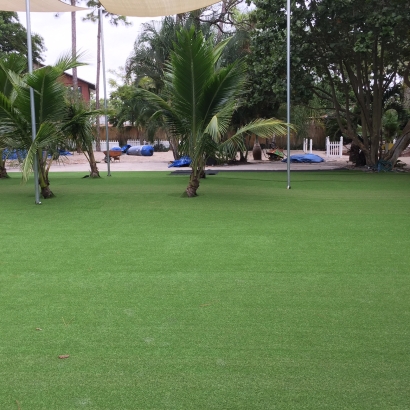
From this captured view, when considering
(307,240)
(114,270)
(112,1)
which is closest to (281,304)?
(114,270)

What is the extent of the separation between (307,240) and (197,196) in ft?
14.8

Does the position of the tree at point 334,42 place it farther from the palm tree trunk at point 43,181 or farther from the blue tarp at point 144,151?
the blue tarp at point 144,151

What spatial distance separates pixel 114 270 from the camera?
479 cm

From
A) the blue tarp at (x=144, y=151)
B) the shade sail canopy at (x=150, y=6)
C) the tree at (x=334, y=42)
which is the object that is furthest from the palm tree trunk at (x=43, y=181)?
the blue tarp at (x=144, y=151)

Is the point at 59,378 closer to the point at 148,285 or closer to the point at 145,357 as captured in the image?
the point at 145,357

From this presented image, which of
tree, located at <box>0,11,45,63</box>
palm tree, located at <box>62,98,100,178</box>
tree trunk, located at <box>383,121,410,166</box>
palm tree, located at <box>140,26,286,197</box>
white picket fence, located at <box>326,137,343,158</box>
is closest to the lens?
palm tree, located at <box>140,26,286,197</box>

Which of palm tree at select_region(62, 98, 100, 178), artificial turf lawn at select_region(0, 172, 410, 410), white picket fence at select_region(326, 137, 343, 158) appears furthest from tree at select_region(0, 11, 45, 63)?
artificial turf lawn at select_region(0, 172, 410, 410)

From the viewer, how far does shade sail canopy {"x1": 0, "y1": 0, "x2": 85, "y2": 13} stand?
12796 mm

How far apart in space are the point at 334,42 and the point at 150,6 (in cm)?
593

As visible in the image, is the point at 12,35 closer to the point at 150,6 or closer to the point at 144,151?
the point at 144,151

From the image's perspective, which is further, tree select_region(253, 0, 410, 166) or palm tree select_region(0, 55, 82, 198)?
tree select_region(253, 0, 410, 166)

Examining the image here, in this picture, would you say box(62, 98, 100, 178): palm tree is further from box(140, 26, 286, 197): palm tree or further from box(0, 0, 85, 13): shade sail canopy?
box(0, 0, 85, 13): shade sail canopy

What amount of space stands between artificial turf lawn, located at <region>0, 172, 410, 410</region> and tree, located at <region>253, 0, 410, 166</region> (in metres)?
8.40

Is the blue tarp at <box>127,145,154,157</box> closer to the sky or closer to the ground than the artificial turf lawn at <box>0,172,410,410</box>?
closer to the sky
